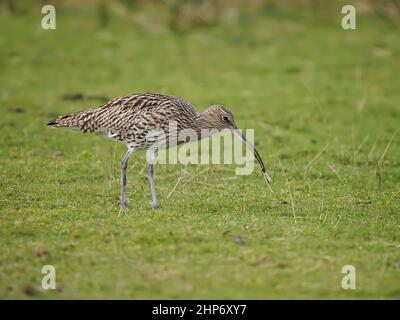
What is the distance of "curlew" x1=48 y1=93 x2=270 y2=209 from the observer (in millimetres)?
11305

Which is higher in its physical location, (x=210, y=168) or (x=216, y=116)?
(x=216, y=116)

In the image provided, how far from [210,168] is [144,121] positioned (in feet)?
7.82

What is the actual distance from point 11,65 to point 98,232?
11426 mm

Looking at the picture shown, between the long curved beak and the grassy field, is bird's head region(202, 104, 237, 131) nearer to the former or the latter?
the long curved beak

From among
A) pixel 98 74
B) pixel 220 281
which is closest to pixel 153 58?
pixel 98 74

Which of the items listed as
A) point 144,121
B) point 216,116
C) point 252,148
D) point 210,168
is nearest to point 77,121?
point 144,121

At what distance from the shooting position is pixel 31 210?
1082 centimetres

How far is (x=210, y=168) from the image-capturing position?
13.4 m

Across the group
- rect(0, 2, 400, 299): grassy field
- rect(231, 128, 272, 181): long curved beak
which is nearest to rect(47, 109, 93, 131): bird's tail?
rect(0, 2, 400, 299): grassy field

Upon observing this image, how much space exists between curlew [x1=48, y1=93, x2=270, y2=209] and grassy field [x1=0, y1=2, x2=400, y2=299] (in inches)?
30.5

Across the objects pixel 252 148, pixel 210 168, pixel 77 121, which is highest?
pixel 77 121

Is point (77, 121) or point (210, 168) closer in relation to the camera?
point (77, 121)

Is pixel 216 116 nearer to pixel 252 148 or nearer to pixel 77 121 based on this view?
pixel 252 148

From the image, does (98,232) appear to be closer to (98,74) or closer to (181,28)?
(98,74)
